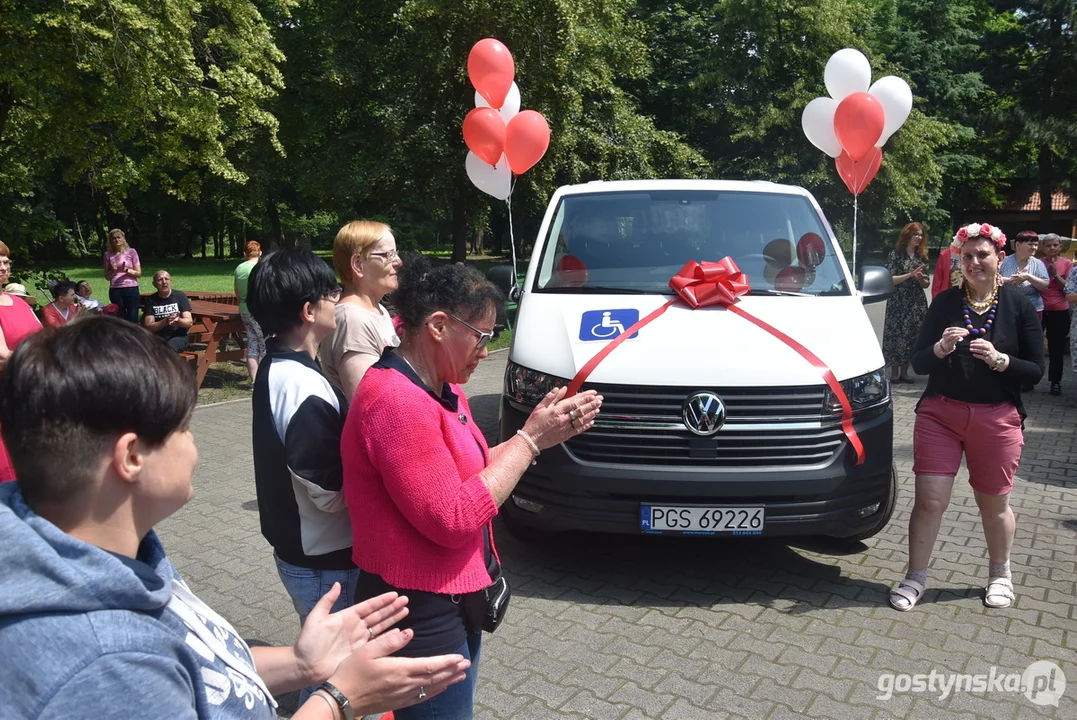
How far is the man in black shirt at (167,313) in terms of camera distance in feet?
33.6

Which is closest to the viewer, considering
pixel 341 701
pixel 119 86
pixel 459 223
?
pixel 341 701

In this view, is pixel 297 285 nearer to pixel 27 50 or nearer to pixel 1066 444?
pixel 1066 444

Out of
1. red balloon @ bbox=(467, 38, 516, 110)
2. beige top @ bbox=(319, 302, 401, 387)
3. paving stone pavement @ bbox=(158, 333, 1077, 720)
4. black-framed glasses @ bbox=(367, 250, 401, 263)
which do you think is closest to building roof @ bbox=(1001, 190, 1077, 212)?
red balloon @ bbox=(467, 38, 516, 110)

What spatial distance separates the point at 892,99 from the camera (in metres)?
7.89

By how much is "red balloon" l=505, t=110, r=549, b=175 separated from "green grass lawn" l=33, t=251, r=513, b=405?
3.85ft

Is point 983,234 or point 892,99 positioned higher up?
point 892,99

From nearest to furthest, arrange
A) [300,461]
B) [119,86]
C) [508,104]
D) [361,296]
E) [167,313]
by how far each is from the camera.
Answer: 1. [300,461]
2. [361,296]
3. [508,104]
4. [167,313]
5. [119,86]

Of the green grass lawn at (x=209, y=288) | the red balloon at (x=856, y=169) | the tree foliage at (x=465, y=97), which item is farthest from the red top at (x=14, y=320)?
the red balloon at (x=856, y=169)

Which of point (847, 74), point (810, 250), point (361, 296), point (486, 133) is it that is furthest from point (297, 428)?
point (847, 74)

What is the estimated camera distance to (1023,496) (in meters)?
6.27

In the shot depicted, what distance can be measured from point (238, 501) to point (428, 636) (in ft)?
Answer: 14.9

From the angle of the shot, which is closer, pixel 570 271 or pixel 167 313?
pixel 570 271

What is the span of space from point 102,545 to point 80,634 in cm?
17

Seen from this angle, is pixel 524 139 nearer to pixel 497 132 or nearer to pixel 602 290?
pixel 497 132
